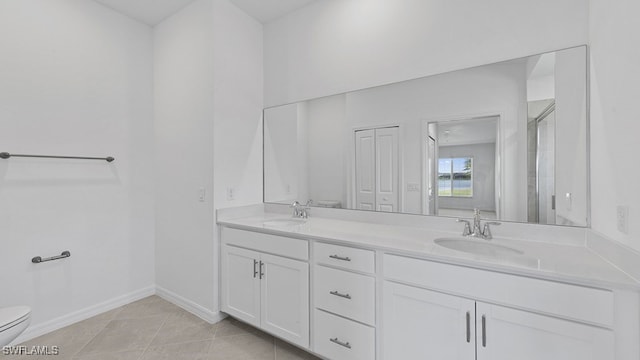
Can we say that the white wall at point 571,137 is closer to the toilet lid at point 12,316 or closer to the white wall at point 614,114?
the white wall at point 614,114

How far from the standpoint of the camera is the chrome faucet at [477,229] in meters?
1.59

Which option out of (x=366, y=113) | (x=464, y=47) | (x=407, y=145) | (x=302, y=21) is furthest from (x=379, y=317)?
(x=302, y=21)

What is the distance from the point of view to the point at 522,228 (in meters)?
1.56

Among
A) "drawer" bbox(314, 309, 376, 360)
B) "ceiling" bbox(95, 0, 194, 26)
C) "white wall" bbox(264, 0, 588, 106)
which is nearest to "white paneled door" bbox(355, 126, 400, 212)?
"white wall" bbox(264, 0, 588, 106)

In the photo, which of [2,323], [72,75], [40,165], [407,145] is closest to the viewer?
[2,323]

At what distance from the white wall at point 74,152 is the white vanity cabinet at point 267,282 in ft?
3.70

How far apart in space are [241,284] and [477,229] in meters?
1.67

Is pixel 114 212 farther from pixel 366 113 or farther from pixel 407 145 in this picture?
pixel 407 145

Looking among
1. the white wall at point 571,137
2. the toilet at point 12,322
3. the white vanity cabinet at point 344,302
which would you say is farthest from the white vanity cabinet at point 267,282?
the white wall at point 571,137

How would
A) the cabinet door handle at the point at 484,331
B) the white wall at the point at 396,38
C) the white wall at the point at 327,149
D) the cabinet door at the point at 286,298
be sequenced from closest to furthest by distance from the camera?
the cabinet door handle at the point at 484,331
the white wall at the point at 396,38
the cabinet door at the point at 286,298
the white wall at the point at 327,149

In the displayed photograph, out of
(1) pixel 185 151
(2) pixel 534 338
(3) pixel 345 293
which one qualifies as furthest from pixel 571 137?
(1) pixel 185 151

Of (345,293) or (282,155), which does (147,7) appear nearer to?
(282,155)

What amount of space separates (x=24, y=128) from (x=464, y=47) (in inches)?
122

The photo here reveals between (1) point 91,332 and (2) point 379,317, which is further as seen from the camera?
(1) point 91,332
